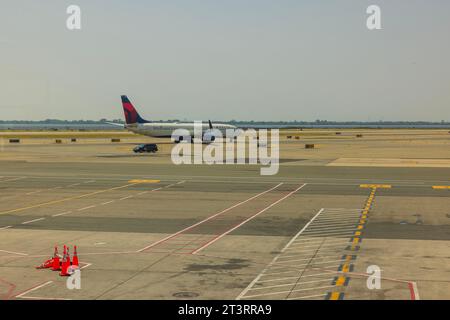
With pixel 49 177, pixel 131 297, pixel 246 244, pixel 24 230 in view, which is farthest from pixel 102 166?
pixel 131 297

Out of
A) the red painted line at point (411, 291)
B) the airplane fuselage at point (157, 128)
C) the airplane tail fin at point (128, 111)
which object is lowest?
the red painted line at point (411, 291)

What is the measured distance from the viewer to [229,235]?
29.6 meters

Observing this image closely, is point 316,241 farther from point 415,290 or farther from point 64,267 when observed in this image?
point 64,267

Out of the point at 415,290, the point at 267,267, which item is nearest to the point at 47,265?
the point at 267,267

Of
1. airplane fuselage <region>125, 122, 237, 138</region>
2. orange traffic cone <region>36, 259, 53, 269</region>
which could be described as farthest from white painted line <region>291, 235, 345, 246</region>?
airplane fuselage <region>125, 122, 237, 138</region>

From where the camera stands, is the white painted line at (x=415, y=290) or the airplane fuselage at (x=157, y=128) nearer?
the white painted line at (x=415, y=290)

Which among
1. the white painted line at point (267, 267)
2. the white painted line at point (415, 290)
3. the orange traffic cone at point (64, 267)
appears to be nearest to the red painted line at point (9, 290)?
the orange traffic cone at point (64, 267)

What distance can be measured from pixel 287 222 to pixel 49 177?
35.7 meters

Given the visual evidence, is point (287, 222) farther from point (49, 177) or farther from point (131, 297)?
point (49, 177)

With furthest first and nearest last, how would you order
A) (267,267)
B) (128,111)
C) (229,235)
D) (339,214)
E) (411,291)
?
(128,111)
(339,214)
(229,235)
(267,267)
(411,291)

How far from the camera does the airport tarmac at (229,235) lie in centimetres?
1978

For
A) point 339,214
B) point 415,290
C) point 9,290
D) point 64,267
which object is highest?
point 64,267

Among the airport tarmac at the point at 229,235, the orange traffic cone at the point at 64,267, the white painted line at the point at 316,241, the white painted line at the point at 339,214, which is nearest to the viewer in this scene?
the airport tarmac at the point at 229,235

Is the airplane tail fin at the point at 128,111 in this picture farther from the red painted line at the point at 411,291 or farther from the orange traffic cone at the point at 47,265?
the red painted line at the point at 411,291
